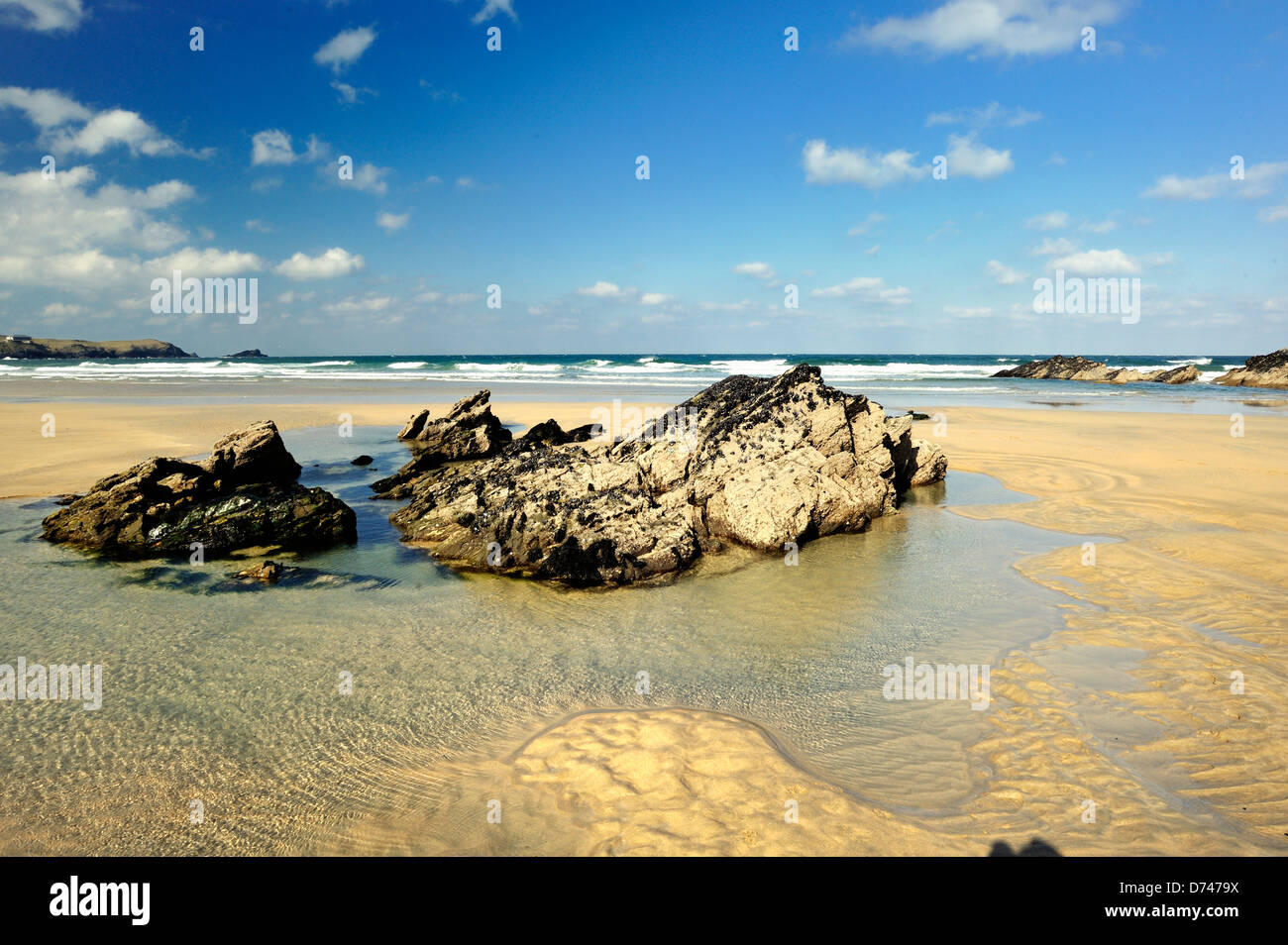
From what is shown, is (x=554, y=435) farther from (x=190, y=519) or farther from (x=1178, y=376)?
(x=1178, y=376)

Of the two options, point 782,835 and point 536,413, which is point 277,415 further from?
point 782,835

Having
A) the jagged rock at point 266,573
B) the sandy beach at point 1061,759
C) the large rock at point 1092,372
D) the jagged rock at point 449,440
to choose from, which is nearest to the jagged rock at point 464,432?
the jagged rock at point 449,440

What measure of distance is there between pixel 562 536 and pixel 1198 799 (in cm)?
593

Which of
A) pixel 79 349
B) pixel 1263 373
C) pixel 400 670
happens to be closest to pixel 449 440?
pixel 400 670

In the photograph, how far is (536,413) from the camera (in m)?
25.4

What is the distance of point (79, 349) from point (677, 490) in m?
148

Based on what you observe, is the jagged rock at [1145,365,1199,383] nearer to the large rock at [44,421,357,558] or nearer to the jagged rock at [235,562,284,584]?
the large rock at [44,421,357,558]

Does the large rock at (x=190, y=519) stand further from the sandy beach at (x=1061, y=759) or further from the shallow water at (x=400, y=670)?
the sandy beach at (x=1061, y=759)

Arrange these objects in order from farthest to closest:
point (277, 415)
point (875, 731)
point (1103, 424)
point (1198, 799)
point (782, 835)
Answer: point (277, 415) → point (1103, 424) → point (875, 731) → point (1198, 799) → point (782, 835)

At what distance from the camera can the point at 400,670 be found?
5.18 m

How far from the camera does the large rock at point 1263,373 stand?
44.1 meters

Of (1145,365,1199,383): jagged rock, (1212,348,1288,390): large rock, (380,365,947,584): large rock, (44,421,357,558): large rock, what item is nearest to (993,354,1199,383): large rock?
(1145,365,1199,383): jagged rock

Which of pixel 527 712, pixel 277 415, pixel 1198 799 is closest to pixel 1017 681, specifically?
pixel 1198 799
